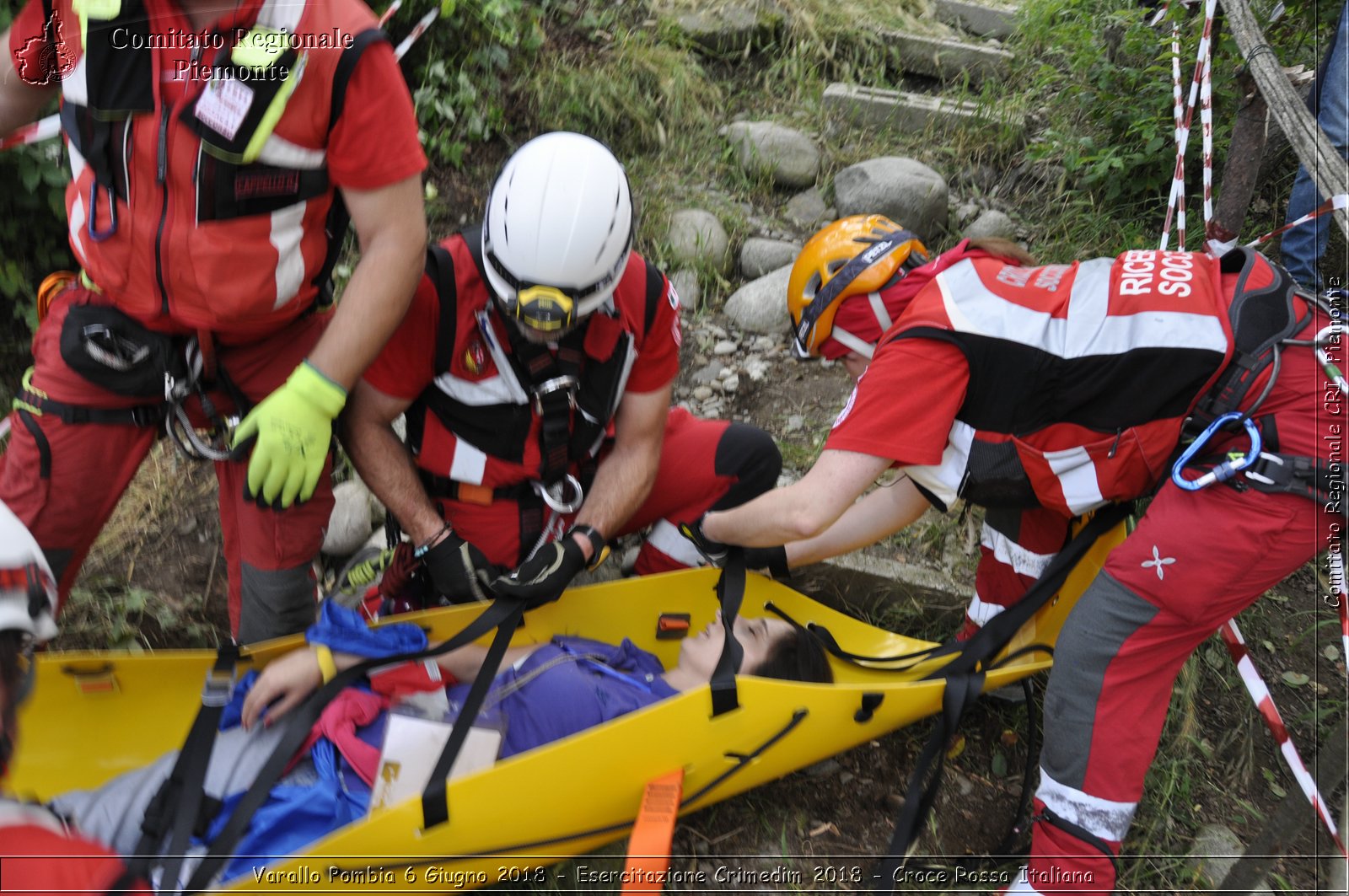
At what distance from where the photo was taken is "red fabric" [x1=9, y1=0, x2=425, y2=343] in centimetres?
212

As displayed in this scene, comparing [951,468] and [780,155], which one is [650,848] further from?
[780,155]

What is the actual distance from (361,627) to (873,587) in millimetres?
1853

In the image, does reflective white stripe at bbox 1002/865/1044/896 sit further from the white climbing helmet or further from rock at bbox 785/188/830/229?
rock at bbox 785/188/830/229

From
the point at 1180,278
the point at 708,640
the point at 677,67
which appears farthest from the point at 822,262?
the point at 677,67

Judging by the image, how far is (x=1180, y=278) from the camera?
2268mm

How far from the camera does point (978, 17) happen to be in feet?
22.3

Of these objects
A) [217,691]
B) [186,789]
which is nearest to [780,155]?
[217,691]

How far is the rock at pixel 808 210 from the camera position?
17.6ft

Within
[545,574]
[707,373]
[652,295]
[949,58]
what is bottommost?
[707,373]

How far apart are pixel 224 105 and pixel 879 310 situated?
65.4 inches

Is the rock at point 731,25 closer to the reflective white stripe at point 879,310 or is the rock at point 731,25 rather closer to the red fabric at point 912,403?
the reflective white stripe at point 879,310

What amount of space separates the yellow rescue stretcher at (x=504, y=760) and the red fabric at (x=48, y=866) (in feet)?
1.24

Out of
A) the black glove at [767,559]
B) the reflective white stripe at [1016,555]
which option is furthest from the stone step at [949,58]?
the black glove at [767,559]

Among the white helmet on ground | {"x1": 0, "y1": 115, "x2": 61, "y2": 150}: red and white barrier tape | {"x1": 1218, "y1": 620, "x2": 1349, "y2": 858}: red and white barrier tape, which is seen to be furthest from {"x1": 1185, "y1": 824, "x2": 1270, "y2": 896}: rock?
{"x1": 0, "y1": 115, "x2": 61, "y2": 150}: red and white barrier tape
